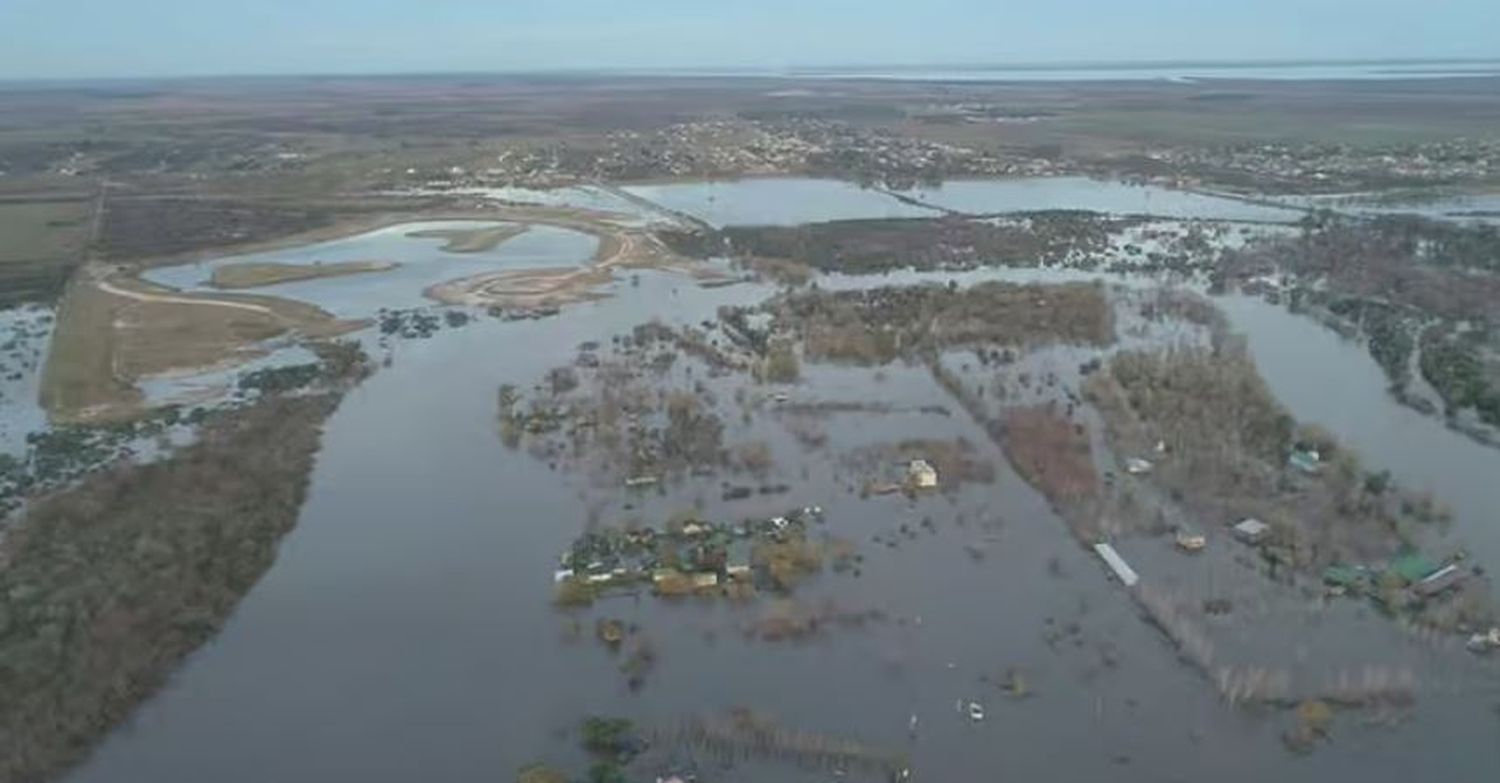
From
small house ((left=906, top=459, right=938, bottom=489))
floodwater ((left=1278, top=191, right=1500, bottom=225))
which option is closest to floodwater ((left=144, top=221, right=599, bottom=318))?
small house ((left=906, top=459, right=938, bottom=489))

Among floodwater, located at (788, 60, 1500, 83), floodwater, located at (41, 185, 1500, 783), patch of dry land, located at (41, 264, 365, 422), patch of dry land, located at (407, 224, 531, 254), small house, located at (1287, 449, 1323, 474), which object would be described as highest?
floodwater, located at (788, 60, 1500, 83)

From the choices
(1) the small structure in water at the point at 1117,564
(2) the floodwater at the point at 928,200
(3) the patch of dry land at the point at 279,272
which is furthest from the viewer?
(2) the floodwater at the point at 928,200

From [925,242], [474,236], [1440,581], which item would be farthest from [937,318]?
[474,236]

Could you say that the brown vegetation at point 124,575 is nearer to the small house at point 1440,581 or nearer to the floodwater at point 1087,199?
the small house at point 1440,581

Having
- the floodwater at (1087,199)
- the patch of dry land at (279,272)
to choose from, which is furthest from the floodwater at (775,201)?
the patch of dry land at (279,272)

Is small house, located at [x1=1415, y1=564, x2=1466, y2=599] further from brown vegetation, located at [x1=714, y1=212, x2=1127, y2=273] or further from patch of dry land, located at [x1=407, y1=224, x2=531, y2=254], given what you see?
A: patch of dry land, located at [x1=407, y1=224, x2=531, y2=254]
